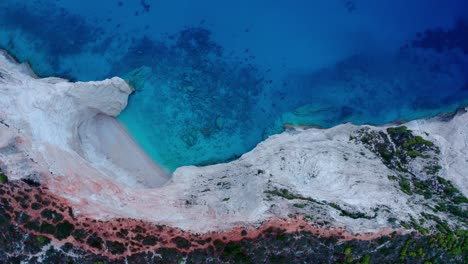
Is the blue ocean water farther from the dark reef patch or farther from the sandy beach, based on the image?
the dark reef patch

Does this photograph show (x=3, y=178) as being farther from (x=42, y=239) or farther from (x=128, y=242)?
(x=128, y=242)

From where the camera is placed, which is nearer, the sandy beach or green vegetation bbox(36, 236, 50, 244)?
green vegetation bbox(36, 236, 50, 244)

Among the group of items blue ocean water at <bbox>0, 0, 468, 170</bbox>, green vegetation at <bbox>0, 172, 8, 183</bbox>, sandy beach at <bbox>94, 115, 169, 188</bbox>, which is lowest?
green vegetation at <bbox>0, 172, 8, 183</bbox>

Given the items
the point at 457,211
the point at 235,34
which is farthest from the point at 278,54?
the point at 457,211

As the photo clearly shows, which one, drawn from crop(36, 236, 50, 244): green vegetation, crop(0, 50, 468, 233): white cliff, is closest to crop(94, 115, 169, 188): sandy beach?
crop(0, 50, 468, 233): white cliff

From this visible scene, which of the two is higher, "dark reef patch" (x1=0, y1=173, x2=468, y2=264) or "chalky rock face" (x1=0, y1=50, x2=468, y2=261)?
"chalky rock face" (x1=0, y1=50, x2=468, y2=261)

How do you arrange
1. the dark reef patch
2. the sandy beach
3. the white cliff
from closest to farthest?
the dark reef patch
the white cliff
the sandy beach
